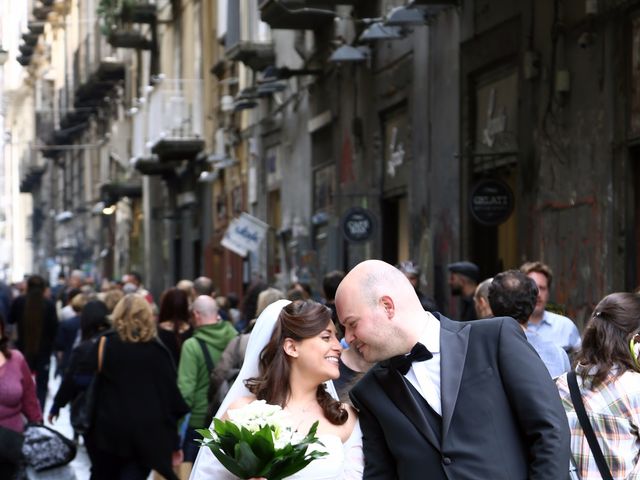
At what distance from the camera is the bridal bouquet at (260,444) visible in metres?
5.37

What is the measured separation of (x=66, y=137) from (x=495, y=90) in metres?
48.6

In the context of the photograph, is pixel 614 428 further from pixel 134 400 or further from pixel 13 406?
pixel 134 400

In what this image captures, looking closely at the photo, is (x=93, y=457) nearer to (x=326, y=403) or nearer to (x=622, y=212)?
(x=622, y=212)

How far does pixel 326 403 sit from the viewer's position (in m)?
5.82

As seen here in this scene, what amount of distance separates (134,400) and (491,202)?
5.90 metres

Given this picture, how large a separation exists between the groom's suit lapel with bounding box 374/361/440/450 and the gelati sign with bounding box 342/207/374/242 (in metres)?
15.7

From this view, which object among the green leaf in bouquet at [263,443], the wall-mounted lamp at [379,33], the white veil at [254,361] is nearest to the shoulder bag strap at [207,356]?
the white veil at [254,361]

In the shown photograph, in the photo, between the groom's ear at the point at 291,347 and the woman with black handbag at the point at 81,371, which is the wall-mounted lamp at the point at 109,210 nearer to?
the woman with black handbag at the point at 81,371

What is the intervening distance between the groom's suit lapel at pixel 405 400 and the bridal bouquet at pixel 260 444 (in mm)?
377

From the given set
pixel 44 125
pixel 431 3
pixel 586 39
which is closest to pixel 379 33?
pixel 431 3

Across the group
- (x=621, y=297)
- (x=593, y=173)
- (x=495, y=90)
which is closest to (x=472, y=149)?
(x=495, y=90)

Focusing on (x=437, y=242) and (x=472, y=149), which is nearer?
(x=472, y=149)

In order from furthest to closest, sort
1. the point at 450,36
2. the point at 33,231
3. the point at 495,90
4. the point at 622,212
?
the point at 33,231 → the point at 450,36 → the point at 495,90 → the point at 622,212

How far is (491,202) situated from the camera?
642 inches
